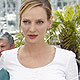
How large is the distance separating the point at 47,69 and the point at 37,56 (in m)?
0.09

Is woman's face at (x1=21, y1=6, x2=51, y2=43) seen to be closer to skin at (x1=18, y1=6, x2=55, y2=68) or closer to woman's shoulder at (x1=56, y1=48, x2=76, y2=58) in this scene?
skin at (x1=18, y1=6, x2=55, y2=68)

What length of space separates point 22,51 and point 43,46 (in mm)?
109

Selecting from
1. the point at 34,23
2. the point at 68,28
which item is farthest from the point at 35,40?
the point at 68,28

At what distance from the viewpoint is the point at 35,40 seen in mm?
946

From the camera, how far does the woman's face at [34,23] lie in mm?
915

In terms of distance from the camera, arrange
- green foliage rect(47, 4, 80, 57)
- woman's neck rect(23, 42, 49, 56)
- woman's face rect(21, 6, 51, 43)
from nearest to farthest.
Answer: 1. woman's face rect(21, 6, 51, 43)
2. woman's neck rect(23, 42, 49, 56)
3. green foliage rect(47, 4, 80, 57)

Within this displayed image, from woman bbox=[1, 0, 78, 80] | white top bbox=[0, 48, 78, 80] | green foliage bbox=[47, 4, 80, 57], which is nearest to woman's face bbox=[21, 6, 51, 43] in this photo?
woman bbox=[1, 0, 78, 80]

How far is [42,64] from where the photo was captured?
3.28ft

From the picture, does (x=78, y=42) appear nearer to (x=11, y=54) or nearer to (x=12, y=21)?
(x=11, y=54)

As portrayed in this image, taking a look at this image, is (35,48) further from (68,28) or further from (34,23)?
(68,28)

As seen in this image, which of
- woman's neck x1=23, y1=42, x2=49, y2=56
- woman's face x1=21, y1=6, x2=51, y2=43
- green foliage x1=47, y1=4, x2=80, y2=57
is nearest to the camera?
woman's face x1=21, y1=6, x2=51, y2=43

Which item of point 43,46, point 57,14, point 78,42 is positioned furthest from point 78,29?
point 43,46

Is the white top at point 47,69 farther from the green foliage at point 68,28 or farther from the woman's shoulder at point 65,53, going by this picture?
the green foliage at point 68,28

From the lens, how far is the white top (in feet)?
3.19
